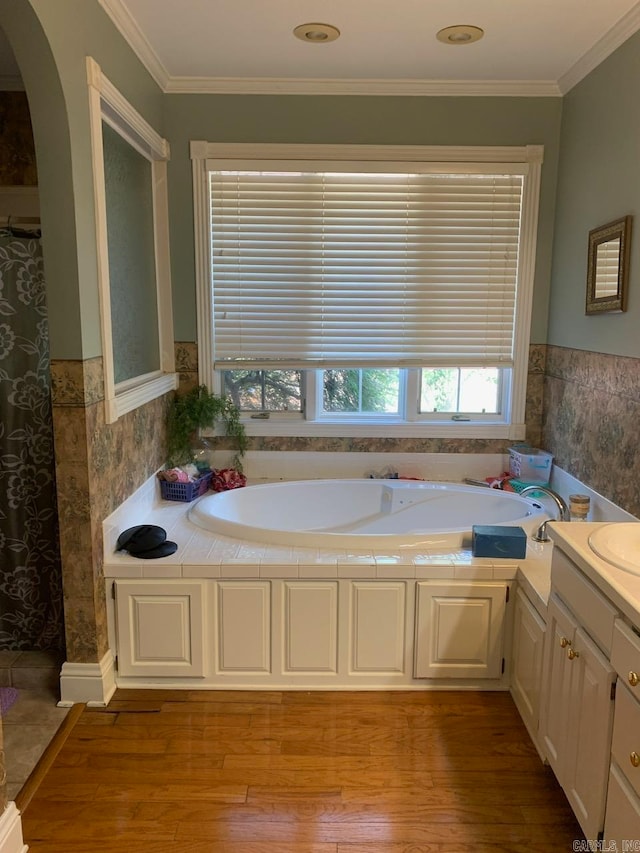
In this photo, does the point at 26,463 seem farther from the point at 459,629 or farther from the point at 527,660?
the point at 527,660

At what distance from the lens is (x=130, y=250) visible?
299 cm

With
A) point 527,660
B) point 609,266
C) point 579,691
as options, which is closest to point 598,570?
point 579,691

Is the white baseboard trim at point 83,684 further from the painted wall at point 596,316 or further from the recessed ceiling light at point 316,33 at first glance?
the recessed ceiling light at point 316,33

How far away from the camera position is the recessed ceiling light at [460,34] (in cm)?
258

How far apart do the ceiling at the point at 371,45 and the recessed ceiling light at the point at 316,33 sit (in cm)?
3

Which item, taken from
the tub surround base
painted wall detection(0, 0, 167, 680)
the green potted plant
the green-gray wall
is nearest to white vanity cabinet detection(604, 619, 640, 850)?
the tub surround base

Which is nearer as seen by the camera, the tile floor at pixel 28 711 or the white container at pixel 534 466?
the tile floor at pixel 28 711

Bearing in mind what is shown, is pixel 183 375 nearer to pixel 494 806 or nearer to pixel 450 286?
pixel 450 286

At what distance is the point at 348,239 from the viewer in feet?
11.1

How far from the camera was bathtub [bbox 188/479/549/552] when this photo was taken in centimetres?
324

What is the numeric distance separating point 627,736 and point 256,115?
3.09 m

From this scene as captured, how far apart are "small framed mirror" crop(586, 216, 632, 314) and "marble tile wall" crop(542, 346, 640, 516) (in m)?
0.23

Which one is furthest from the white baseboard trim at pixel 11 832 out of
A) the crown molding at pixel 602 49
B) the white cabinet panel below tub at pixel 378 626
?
the crown molding at pixel 602 49

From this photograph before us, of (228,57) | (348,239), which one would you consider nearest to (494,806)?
(348,239)
